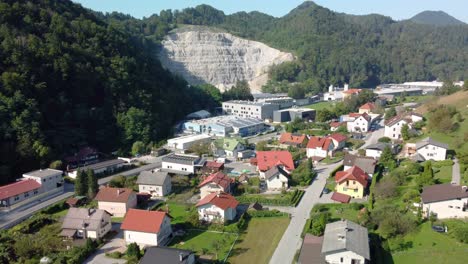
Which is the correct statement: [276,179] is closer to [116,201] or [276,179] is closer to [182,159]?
[182,159]

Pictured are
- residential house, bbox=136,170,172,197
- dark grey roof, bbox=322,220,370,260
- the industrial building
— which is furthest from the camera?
the industrial building

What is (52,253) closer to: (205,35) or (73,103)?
(73,103)

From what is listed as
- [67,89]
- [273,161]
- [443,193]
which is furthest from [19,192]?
[443,193]

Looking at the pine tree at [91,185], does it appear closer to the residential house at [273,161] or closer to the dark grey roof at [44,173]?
the dark grey roof at [44,173]

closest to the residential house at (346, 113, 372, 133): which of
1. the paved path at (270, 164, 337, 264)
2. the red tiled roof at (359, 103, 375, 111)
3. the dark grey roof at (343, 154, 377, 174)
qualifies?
the red tiled roof at (359, 103, 375, 111)

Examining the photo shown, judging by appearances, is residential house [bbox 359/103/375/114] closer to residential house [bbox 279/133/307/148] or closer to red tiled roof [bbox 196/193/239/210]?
residential house [bbox 279/133/307/148]
